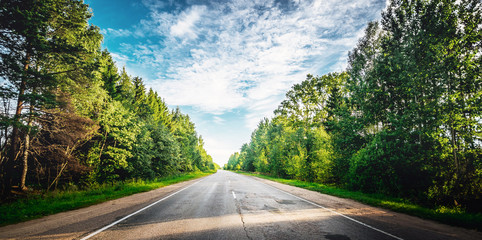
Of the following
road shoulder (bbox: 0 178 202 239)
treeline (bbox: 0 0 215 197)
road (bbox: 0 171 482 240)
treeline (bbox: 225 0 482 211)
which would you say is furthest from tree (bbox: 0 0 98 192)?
treeline (bbox: 225 0 482 211)

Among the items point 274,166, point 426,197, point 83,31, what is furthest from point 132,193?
point 274,166

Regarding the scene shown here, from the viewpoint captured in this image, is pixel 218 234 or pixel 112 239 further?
pixel 218 234

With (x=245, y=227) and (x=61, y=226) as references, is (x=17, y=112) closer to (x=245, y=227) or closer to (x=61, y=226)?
(x=61, y=226)

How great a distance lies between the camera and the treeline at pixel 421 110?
28.7 feet

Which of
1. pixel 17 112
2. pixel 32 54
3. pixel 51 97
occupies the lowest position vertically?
pixel 17 112

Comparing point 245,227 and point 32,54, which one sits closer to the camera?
point 245,227

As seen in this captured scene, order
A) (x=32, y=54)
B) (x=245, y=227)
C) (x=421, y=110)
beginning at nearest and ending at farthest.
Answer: (x=245, y=227) → (x=421, y=110) → (x=32, y=54)

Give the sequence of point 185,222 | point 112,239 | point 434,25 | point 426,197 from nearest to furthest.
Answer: point 112,239 < point 185,222 < point 426,197 < point 434,25

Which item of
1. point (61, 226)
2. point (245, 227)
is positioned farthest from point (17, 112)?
point (245, 227)

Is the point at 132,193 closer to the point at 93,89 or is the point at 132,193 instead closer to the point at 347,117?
the point at 93,89

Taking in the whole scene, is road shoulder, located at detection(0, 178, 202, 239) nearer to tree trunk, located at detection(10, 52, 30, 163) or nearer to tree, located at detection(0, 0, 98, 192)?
tree, located at detection(0, 0, 98, 192)

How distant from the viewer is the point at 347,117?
1511 cm

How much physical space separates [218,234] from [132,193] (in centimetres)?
998

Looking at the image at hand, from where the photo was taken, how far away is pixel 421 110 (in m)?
10.0
